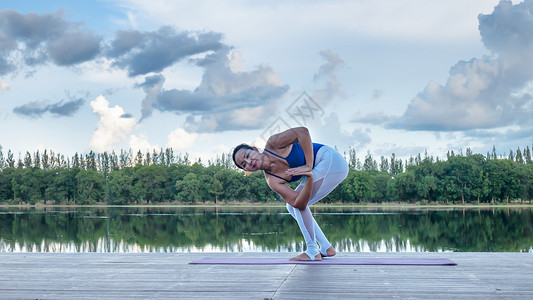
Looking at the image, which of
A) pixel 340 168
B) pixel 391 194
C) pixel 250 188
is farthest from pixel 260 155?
pixel 391 194

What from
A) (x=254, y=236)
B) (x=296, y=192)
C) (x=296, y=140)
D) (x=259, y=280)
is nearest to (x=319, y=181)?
(x=296, y=192)

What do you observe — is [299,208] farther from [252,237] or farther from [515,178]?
[515,178]

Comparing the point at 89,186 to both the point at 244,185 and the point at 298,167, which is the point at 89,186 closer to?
the point at 244,185

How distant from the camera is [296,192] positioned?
762 centimetres

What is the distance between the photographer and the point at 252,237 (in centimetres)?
3359

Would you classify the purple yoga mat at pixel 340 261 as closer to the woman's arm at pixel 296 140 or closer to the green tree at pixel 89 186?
the woman's arm at pixel 296 140

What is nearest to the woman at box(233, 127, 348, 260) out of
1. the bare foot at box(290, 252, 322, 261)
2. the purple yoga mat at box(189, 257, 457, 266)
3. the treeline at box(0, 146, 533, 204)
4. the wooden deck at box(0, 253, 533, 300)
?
the bare foot at box(290, 252, 322, 261)

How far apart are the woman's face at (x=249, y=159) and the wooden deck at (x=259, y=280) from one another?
1305 millimetres

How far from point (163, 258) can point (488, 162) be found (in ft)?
229

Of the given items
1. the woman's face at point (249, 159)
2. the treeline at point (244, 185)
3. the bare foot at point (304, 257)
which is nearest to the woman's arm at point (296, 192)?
the woman's face at point (249, 159)

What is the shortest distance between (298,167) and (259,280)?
6.35 feet

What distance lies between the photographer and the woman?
7457 millimetres

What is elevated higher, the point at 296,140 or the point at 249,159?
the point at 296,140

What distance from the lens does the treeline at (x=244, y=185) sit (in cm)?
6975
